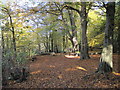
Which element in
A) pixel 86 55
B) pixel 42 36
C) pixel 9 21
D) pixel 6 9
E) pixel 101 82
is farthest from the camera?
pixel 42 36

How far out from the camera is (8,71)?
2895mm

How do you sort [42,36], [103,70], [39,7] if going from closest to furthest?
[103,70], [39,7], [42,36]

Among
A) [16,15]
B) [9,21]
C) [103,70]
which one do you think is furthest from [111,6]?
[9,21]

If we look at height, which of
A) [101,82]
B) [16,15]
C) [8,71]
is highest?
[16,15]

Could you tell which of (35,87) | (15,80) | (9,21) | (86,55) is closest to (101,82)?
(35,87)

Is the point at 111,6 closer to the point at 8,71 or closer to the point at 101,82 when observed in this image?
the point at 101,82

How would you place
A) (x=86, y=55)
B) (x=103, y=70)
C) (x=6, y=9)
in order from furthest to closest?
(x=86, y=55) → (x=6, y=9) → (x=103, y=70)

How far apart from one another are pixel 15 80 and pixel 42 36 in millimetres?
9949

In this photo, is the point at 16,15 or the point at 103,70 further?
the point at 16,15

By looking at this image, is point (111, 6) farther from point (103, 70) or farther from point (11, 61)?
point (11, 61)

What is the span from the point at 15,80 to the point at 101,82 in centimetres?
261

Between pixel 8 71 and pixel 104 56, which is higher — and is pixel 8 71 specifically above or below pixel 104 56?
below

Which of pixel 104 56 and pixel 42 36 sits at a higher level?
pixel 42 36

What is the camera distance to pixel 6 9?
549cm
